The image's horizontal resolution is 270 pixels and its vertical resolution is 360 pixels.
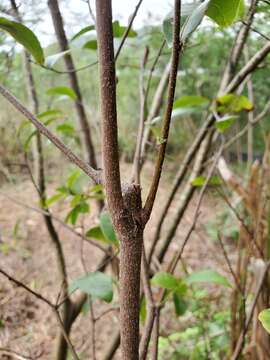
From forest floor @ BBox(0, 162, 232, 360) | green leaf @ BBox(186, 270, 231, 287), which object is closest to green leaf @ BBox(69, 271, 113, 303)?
green leaf @ BBox(186, 270, 231, 287)

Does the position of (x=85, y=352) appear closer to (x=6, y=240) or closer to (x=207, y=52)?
(x=6, y=240)

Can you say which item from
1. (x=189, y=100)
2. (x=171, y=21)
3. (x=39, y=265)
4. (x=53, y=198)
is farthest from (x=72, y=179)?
(x=39, y=265)

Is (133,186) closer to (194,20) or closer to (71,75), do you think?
(194,20)

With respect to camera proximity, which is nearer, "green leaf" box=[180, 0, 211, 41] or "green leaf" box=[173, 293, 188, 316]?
"green leaf" box=[180, 0, 211, 41]

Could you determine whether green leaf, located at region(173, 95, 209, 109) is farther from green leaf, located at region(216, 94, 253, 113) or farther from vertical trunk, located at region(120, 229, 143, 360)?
vertical trunk, located at region(120, 229, 143, 360)

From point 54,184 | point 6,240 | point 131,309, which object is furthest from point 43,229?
point 131,309
